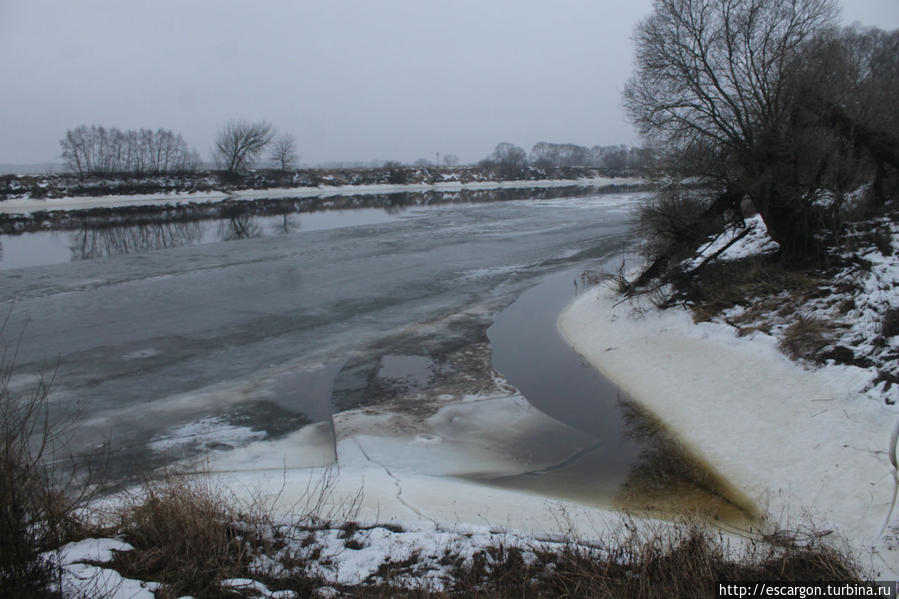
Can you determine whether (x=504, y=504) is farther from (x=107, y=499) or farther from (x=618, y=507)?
(x=107, y=499)

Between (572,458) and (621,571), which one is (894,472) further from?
(621,571)

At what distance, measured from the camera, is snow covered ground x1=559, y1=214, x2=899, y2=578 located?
20.8ft

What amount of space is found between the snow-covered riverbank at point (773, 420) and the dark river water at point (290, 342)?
2.03 feet

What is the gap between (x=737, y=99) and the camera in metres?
13.4

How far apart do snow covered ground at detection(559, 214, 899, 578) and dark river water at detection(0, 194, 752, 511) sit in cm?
64

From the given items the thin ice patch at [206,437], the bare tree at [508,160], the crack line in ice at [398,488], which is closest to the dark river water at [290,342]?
the thin ice patch at [206,437]

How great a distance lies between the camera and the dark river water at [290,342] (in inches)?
332

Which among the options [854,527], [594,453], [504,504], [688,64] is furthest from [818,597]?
[688,64]

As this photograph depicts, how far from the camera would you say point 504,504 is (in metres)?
6.76

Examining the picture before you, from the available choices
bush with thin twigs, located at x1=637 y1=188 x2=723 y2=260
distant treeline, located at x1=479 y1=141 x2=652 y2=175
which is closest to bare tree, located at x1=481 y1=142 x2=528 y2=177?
A: distant treeline, located at x1=479 y1=141 x2=652 y2=175

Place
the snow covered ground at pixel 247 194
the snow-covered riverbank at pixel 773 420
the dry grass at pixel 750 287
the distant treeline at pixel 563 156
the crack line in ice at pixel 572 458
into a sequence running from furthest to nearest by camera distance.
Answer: the distant treeline at pixel 563 156, the snow covered ground at pixel 247 194, the dry grass at pixel 750 287, the crack line in ice at pixel 572 458, the snow-covered riverbank at pixel 773 420

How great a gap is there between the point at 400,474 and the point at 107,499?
3.37m

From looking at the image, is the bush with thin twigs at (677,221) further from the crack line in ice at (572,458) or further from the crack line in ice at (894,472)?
the crack line in ice at (572,458)

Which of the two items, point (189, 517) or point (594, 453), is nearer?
point (189, 517)
